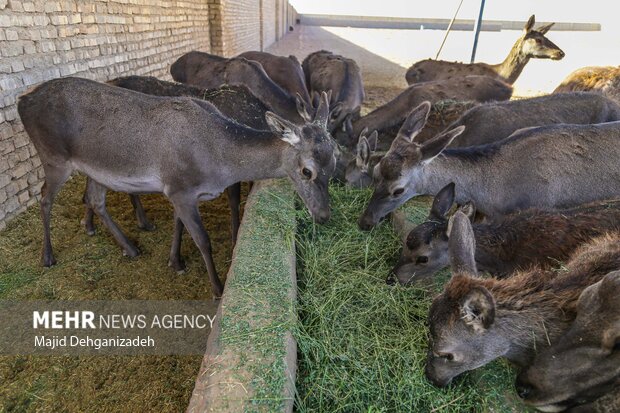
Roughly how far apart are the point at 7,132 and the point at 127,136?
6.28ft

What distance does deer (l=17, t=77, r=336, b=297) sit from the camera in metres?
Answer: 4.45

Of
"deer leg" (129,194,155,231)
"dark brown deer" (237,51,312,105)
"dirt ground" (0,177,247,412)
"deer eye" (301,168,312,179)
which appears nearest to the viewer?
"dirt ground" (0,177,247,412)

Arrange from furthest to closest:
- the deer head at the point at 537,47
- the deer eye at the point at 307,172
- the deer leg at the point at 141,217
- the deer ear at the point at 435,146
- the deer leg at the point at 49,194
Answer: the deer head at the point at 537,47, the deer leg at the point at 141,217, the deer leg at the point at 49,194, the deer eye at the point at 307,172, the deer ear at the point at 435,146

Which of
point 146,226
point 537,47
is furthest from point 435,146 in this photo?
point 537,47

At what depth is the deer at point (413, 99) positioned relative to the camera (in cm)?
716

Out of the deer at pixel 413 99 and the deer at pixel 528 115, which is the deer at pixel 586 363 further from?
the deer at pixel 413 99

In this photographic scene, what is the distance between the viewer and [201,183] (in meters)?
4.52

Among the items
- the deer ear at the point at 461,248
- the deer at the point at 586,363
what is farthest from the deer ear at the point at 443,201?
the deer at the point at 586,363

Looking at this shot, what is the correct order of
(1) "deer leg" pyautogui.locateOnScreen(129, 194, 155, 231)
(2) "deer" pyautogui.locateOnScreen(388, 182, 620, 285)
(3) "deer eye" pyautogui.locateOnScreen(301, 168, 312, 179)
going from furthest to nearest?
1. (1) "deer leg" pyautogui.locateOnScreen(129, 194, 155, 231)
2. (3) "deer eye" pyautogui.locateOnScreen(301, 168, 312, 179)
3. (2) "deer" pyautogui.locateOnScreen(388, 182, 620, 285)

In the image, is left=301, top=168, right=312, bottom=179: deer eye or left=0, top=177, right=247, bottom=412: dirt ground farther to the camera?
left=301, top=168, right=312, bottom=179: deer eye

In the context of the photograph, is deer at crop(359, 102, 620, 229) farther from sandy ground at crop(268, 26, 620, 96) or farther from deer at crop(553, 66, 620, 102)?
sandy ground at crop(268, 26, 620, 96)

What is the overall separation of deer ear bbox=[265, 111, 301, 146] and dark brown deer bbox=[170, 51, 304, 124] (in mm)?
1942

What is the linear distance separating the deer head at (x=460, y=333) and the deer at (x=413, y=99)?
14.4 feet

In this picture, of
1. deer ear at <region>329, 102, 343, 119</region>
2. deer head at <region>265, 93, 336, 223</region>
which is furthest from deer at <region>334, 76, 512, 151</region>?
deer head at <region>265, 93, 336, 223</region>
